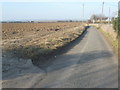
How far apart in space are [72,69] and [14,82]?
121 inches

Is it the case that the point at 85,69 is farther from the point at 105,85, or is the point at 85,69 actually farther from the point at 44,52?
the point at 44,52

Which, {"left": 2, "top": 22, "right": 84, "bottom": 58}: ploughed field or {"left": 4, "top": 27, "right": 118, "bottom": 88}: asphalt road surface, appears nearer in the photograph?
{"left": 4, "top": 27, "right": 118, "bottom": 88}: asphalt road surface

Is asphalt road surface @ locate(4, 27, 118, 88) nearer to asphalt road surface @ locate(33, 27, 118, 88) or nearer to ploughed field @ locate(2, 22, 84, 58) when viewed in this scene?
asphalt road surface @ locate(33, 27, 118, 88)

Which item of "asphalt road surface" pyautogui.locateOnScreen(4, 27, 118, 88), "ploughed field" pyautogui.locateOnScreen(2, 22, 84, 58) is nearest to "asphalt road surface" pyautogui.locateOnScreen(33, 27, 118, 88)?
"asphalt road surface" pyautogui.locateOnScreen(4, 27, 118, 88)

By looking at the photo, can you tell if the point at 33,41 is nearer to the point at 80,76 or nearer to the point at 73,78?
the point at 80,76

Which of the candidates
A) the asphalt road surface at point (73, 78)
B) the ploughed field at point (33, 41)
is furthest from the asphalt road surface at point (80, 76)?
the ploughed field at point (33, 41)

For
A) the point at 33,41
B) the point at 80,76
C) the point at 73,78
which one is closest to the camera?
the point at 73,78

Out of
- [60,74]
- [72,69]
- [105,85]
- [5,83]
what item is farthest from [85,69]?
[5,83]

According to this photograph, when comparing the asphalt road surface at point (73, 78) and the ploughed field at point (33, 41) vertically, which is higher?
the ploughed field at point (33, 41)

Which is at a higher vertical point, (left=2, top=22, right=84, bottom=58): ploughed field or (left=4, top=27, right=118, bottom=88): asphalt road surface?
(left=2, top=22, right=84, bottom=58): ploughed field

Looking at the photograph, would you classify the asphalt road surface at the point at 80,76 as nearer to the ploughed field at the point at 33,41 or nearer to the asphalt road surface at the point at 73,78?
the asphalt road surface at the point at 73,78

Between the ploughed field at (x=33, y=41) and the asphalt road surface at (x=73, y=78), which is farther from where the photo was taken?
the ploughed field at (x=33, y=41)

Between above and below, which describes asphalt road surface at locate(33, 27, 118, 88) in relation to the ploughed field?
below

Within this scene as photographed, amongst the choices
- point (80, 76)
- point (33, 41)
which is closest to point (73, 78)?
point (80, 76)
